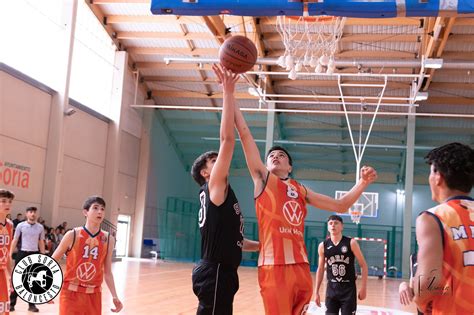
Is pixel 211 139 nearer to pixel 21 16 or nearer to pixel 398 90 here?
pixel 398 90

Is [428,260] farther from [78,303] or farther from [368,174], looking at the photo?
[78,303]

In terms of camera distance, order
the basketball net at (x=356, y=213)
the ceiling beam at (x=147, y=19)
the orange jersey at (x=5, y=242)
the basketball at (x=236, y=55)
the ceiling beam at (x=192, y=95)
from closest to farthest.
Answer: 1. the basketball at (x=236, y=55)
2. the orange jersey at (x=5, y=242)
3. the ceiling beam at (x=147, y=19)
4. the basketball net at (x=356, y=213)
5. the ceiling beam at (x=192, y=95)

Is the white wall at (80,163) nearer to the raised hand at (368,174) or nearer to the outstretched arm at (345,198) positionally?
the outstretched arm at (345,198)

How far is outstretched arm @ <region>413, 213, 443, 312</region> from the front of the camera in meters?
2.38

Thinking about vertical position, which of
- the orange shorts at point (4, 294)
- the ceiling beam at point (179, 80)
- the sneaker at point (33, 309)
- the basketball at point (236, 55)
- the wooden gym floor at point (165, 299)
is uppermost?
the ceiling beam at point (179, 80)

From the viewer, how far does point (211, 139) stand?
2711 centimetres

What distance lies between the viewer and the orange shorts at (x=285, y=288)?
3760 millimetres

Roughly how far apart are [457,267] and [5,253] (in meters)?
4.86

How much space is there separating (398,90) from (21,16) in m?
14.3

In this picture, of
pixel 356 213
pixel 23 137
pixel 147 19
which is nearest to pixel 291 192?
pixel 23 137

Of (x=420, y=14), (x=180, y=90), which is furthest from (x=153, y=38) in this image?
(x=420, y=14)

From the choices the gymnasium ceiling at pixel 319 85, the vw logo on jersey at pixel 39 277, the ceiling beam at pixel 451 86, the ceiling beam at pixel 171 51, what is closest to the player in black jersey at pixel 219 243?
the vw logo on jersey at pixel 39 277

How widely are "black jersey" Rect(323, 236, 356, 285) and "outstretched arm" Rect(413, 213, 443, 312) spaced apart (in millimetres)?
4616

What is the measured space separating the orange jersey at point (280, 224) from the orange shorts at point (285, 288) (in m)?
0.05
